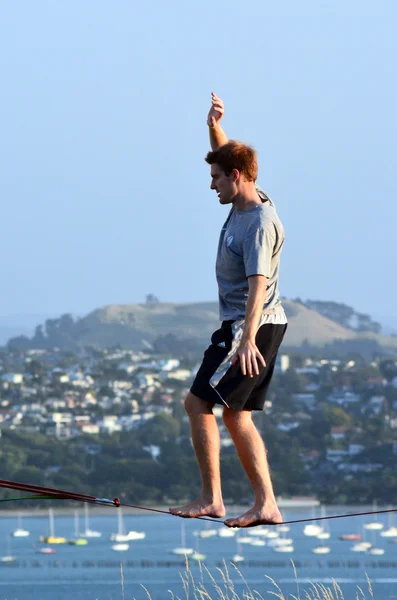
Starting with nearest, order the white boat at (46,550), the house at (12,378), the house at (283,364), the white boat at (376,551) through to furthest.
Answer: the white boat at (376,551) → the white boat at (46,550) → the house at (283,364) → the house at (12,378)

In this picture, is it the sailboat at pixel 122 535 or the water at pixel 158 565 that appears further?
the sailboat at pixel 122 535

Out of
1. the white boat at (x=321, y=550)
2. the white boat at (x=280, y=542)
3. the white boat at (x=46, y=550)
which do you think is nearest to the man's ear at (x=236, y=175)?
the white boat at (x=321, y=550)

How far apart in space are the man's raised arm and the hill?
99.0 meters

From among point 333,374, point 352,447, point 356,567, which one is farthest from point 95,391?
point 356,567

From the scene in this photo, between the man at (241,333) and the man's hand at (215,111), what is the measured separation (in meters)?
0.25

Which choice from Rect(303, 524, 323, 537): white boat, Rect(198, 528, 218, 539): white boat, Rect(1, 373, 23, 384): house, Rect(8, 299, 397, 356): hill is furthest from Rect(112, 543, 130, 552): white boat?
Rect(8, 299, 397, 356): hill

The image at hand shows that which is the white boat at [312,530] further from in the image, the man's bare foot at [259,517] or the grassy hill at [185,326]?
the man's bare foot at [259,517]

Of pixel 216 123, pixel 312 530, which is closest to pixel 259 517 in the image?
pixel 216 123

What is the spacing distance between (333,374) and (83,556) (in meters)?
25.9

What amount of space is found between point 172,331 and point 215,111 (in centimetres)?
10902

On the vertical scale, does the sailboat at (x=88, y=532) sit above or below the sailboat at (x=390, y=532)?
above

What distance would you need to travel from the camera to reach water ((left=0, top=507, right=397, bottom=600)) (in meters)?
51.7

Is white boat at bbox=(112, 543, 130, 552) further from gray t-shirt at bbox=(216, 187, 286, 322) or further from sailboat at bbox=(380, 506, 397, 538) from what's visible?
gray t-shirt at bbox=(216, 187, 286, 322)

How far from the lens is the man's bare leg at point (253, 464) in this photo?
5.89 metres
